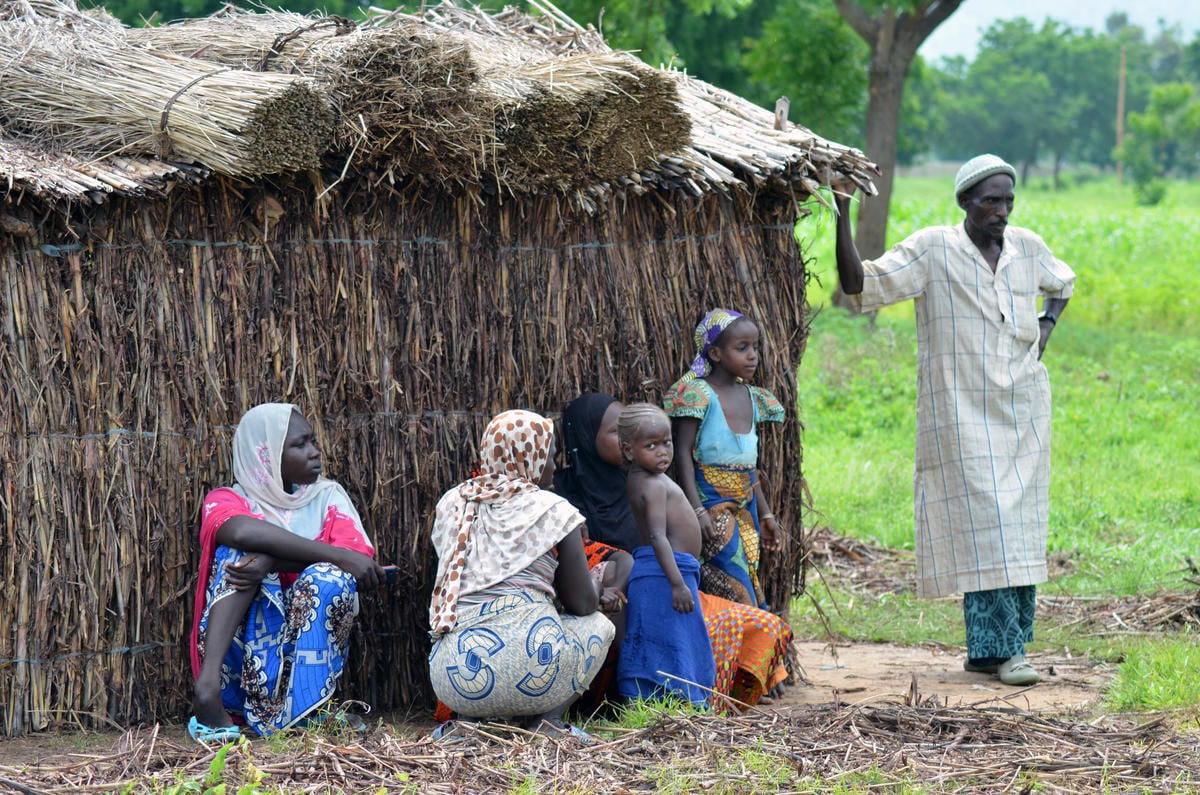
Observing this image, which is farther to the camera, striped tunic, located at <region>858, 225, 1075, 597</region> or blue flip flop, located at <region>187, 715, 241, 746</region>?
striped tunic, located at <region>858, 225, 1075, 597</region>

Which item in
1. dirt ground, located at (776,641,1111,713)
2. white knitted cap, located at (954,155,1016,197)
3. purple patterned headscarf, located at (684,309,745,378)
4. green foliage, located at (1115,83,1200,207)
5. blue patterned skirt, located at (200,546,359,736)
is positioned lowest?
dirt ground, located at (776,641,1111,713)

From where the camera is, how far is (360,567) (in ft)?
15.1

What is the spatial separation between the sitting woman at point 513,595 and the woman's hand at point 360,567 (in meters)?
0.21

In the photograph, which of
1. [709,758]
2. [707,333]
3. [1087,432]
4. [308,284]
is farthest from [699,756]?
[1087,432]

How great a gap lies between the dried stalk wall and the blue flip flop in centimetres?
39

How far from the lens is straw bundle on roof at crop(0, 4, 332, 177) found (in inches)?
176

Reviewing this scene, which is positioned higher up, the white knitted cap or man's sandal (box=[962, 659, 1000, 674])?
the white knitted cap

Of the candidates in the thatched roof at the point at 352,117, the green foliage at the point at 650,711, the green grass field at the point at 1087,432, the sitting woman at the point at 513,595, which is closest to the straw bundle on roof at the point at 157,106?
the thatched roof at the point at 352,117

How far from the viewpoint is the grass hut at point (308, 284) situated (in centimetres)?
457

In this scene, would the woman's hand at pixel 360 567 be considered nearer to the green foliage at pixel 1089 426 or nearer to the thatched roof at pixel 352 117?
the thatched roof at pixel 352 117

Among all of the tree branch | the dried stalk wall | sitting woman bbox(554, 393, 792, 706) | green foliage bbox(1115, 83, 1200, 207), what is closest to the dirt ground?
sitting woman bbox(554, 393, 792, 706)

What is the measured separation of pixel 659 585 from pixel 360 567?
3.31ft

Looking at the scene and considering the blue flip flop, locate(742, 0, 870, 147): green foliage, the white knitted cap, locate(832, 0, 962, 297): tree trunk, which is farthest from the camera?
locate(742, 0, 870, 147): green foliage

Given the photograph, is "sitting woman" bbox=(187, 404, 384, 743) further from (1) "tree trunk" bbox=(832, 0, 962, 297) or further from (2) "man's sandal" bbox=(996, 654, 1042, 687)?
(1) "tree trunk" bbox=(832, 0, 962, 297)
